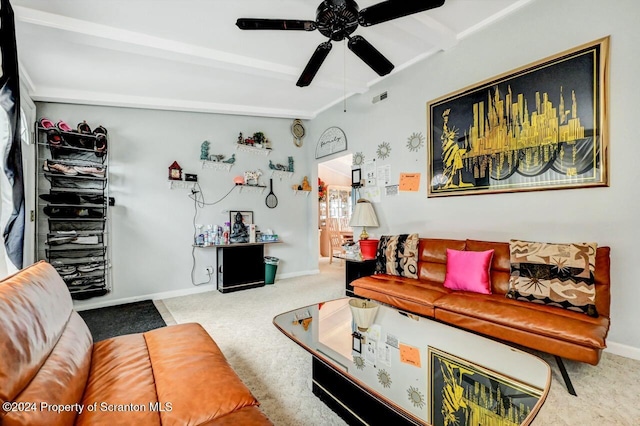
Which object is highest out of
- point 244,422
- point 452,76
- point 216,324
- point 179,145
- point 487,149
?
point 452,76

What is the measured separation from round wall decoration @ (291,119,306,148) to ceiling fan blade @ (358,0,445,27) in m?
3.30

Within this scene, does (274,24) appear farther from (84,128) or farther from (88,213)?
(88,213)

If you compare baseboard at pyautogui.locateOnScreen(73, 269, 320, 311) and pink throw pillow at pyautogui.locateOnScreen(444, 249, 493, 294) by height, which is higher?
pink throw pillow at pyautogui.locateOnScreen(444, 249, 493, 294)

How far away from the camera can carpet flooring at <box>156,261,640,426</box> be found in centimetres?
154

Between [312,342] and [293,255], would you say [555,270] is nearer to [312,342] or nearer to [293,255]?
[312,342]

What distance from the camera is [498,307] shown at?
2.05 meters

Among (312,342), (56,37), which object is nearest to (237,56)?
(56,37)

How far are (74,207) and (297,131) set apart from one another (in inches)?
134

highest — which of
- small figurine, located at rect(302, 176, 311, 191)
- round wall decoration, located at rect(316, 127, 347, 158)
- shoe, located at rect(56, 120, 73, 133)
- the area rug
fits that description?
round wall decoration, located at rect(316, 127, 347, 158)

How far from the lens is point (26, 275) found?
124 cm

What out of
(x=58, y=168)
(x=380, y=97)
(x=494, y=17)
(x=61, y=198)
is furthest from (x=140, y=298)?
(x=494, y=17)

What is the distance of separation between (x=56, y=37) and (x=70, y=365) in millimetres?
2816

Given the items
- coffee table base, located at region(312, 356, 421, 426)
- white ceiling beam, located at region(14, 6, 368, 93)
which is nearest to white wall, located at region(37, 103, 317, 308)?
white ceiling beam, located at region(14, 6, 368, 93)

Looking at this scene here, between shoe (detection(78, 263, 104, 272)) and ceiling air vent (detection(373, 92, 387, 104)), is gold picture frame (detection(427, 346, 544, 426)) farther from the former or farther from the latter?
shoe (detection(78, 263, 104, 272))
